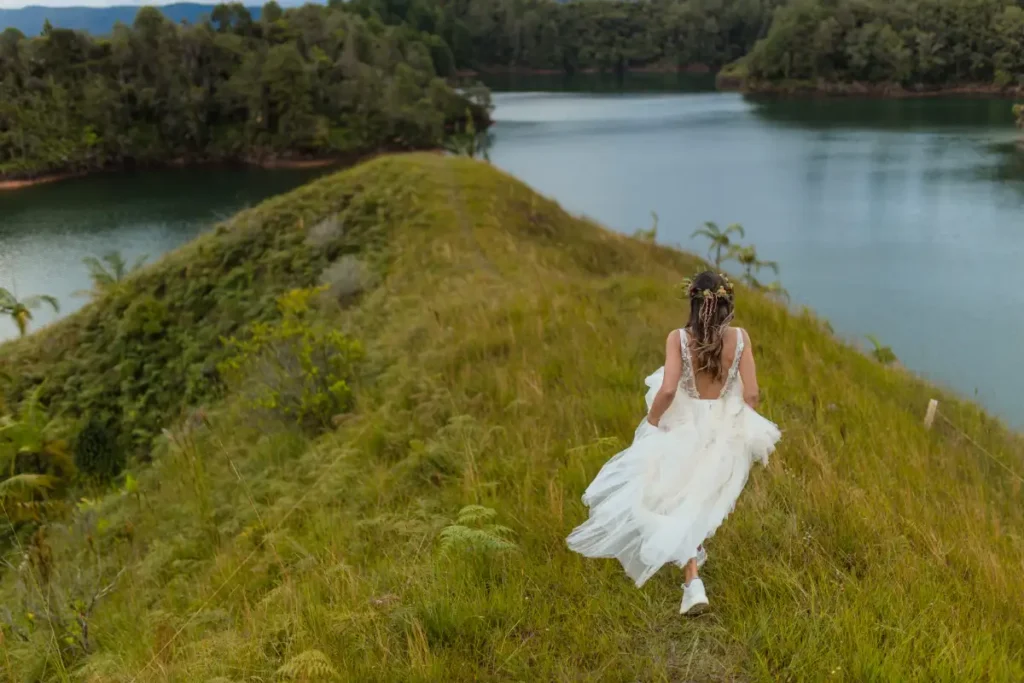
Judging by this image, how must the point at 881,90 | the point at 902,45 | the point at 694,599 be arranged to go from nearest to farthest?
the point at 694,599, the point at 902,45, the point at 881,90

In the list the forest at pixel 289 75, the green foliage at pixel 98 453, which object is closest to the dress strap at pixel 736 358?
the green foliage at pixel 98 453

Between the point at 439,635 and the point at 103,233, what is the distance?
4360cm

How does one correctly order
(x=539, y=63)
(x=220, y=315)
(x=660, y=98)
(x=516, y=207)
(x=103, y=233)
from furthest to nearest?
1. (x=539, y=63)
2. (x=660, y=98)
3. (x=103, y=233)
4. (x=516, y=207)
5. (x=220, y=315)

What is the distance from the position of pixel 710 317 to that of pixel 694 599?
129 cm

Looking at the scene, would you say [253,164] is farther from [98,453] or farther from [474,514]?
[474,514]

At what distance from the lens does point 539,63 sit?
6225 inches

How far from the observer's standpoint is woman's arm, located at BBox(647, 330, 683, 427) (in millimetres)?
3570

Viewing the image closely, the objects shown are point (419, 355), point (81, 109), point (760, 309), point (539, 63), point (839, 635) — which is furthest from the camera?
point (539, 63)

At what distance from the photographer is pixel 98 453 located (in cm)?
978

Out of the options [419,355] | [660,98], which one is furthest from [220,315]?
[660,98]

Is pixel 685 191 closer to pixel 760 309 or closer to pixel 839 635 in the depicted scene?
pixel 760 309

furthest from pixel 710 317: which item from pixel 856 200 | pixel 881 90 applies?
pixel 881 90

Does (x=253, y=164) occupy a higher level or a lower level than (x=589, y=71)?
lower

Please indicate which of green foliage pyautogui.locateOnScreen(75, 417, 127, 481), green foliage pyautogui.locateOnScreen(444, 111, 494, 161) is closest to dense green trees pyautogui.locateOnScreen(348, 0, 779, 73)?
green foliage pyautogui.locateOnScreen(444, 111, 494, 161)
